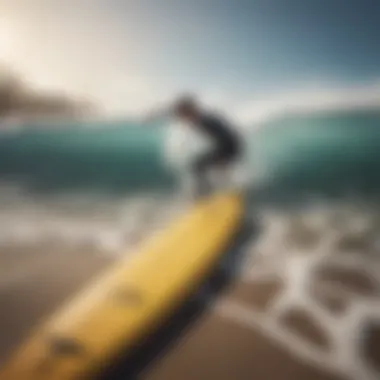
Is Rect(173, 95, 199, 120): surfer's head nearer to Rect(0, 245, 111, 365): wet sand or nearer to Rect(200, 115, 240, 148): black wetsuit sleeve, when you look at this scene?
Rect(200, 115, 240, 148): black wetsuit sleeve

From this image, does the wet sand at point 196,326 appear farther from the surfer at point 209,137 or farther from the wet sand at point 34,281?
the surfer at point 209,137

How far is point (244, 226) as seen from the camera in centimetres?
132

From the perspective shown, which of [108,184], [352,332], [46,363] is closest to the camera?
[46,363]

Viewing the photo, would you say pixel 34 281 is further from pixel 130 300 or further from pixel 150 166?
pixel 150 166

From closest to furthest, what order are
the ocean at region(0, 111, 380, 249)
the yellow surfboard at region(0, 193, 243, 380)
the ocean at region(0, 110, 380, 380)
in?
the yellow surfboard at region(0, 193, 243, 380) → the ocean at region(0, 110, 380, 380) → the ocean at region(0, 111, 380, 249)

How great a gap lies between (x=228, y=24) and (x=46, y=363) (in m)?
0.96

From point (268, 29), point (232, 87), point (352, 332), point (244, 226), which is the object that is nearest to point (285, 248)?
point (244, 226)

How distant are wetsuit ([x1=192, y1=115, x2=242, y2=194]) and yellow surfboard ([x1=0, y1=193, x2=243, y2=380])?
0.24 ft

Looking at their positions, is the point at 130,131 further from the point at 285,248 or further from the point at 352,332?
the point at 352,332

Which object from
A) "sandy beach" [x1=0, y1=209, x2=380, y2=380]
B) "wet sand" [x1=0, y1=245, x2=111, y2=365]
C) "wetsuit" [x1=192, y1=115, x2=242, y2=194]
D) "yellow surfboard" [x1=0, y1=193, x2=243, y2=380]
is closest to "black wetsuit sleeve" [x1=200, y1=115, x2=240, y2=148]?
"wetsuit" [x1=192, y1=115, x2=242, y2=194]

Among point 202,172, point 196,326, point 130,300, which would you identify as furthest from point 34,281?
point 202,172

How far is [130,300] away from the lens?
1.13 meters

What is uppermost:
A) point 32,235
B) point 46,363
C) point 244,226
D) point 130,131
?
point 130,131

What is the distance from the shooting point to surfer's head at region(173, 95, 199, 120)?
52.4 inches
